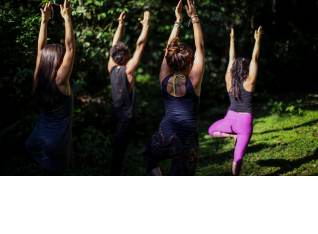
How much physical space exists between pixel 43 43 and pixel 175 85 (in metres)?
1.55

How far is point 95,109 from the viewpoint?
635cm

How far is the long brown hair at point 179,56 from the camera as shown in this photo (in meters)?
2.49

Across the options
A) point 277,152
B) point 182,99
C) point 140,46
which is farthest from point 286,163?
point 140,46

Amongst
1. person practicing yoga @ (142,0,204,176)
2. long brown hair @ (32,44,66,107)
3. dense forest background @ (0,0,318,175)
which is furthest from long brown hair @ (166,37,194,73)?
dense forest background @ (0,0,318,175)

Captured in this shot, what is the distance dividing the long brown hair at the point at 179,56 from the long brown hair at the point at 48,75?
105 centimetres

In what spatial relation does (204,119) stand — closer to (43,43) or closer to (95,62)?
(95,62)

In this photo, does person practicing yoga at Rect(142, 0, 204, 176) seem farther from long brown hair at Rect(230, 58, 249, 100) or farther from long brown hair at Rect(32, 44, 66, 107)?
long brown hair at Rect(230, 58, 249, 100)

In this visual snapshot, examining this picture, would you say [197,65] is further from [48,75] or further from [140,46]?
[48,75]

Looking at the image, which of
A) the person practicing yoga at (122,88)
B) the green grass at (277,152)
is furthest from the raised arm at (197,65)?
the green grass at (277,152)

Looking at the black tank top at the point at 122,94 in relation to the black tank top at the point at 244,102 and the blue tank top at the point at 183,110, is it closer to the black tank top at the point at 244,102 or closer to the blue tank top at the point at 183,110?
the blue tank top at the point at 183,110

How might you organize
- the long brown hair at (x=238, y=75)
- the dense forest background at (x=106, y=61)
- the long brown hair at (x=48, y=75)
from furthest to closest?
the dense forest background at (x=106, y=61) < the long brown hair at (x=238, y=75) < the long brown hair at (x=48, y=75)

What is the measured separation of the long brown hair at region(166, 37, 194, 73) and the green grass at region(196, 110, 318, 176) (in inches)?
103

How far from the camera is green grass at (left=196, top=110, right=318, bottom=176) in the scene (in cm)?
402

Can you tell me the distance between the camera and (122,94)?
3.68 meters
